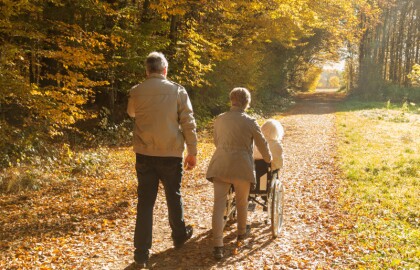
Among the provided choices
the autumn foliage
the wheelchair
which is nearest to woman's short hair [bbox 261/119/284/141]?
the wheelchair

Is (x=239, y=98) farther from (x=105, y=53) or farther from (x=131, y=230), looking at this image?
(x=105, y=53)

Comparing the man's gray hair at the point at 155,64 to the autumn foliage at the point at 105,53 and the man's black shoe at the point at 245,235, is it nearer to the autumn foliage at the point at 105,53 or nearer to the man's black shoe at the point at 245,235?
the man's black shoe at the point at 245,235

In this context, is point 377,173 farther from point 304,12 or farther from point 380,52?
point 380,52

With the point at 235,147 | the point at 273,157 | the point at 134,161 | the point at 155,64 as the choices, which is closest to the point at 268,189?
the point at 273,157

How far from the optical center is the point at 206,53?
1661 centimetres

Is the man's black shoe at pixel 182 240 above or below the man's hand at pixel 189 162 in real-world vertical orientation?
below

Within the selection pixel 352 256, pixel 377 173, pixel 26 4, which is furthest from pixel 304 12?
pixel 352 256

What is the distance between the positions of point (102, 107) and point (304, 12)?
10286mm

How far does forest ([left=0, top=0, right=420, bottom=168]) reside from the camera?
8698mm

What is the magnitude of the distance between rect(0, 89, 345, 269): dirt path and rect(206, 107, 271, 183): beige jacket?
1073mm

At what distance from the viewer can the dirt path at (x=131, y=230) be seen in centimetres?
500

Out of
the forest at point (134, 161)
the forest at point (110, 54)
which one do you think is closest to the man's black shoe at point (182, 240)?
the forest at point (134, 161)

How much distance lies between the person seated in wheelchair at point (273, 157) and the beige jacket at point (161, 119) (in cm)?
148

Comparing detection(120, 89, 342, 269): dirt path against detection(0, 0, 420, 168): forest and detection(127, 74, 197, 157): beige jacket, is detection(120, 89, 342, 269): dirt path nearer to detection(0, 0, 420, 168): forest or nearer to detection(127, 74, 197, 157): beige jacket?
detection(127, 74, 197, 157): beige jacket
